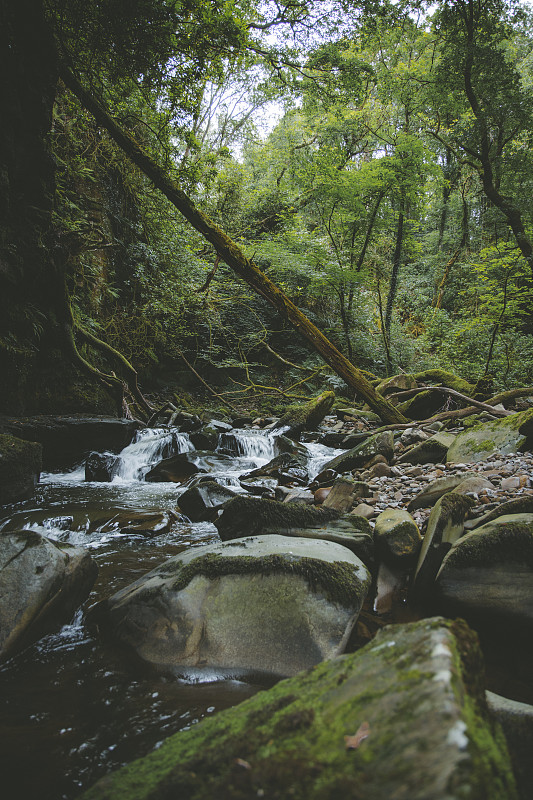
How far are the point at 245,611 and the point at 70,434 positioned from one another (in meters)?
6.68

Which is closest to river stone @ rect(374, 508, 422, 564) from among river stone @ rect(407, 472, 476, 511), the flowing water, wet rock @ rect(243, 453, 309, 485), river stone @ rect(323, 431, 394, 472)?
river stone @ rect(407, 472, 476, 511)

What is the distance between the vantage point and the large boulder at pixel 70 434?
7.08 metres

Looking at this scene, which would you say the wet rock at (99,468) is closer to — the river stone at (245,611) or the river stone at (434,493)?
the river stone at (245,611)

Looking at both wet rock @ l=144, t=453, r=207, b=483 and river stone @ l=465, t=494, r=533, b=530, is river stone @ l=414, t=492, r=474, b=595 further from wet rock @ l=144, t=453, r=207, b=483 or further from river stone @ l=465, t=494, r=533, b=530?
wet rock @ l=144, t=453, r=207, b=483

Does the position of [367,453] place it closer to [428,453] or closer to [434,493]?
[428,453]

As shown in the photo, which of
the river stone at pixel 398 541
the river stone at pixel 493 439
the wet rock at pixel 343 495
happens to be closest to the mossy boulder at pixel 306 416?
the river stone at pixel 493 439

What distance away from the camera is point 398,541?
3.06 metres

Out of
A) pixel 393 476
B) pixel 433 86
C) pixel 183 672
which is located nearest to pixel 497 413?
pixel 393 476

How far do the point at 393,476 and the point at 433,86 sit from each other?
1093 centimetres

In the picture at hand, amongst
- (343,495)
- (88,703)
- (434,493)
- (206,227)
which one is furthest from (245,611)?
(206,227)

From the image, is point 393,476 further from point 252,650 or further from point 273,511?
point 252,650

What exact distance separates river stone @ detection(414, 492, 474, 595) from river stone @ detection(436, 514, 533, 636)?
0.11m

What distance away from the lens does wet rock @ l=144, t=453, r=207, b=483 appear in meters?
7.55

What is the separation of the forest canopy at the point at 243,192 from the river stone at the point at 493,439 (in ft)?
9.68
